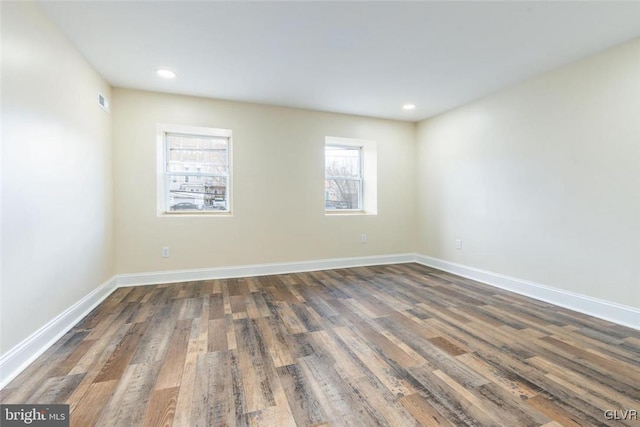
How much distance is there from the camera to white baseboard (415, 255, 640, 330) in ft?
7.63

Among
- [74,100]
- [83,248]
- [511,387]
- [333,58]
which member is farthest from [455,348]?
[74,100]

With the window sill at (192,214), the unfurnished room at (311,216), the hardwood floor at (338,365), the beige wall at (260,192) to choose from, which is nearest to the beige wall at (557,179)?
the unfurnished room at (311,216)

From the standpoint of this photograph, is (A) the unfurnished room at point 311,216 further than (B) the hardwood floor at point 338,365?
Yes

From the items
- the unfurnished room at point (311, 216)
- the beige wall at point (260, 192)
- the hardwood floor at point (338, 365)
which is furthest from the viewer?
the beige wall at point (260, 192)

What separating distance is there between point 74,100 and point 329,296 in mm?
2969

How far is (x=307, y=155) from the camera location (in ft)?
13.4

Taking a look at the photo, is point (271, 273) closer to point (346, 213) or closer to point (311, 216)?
point (311, 216)

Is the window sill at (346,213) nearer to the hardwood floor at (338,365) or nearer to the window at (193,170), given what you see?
the window at (193,170)

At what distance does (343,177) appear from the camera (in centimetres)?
457

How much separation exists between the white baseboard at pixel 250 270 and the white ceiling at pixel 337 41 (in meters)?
2.27

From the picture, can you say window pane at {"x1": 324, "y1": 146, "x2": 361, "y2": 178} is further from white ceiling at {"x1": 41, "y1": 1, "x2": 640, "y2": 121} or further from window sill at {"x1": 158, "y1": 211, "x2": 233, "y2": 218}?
window sill at {"x1": 158, "y1": 211, "x2": 233, "y2": 218}

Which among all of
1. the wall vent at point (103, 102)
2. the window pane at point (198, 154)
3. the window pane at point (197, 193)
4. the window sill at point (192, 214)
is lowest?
the window sill at point (192, 214)

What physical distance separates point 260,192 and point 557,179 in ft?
11.2

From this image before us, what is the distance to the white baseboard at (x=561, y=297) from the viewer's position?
2.32 m
